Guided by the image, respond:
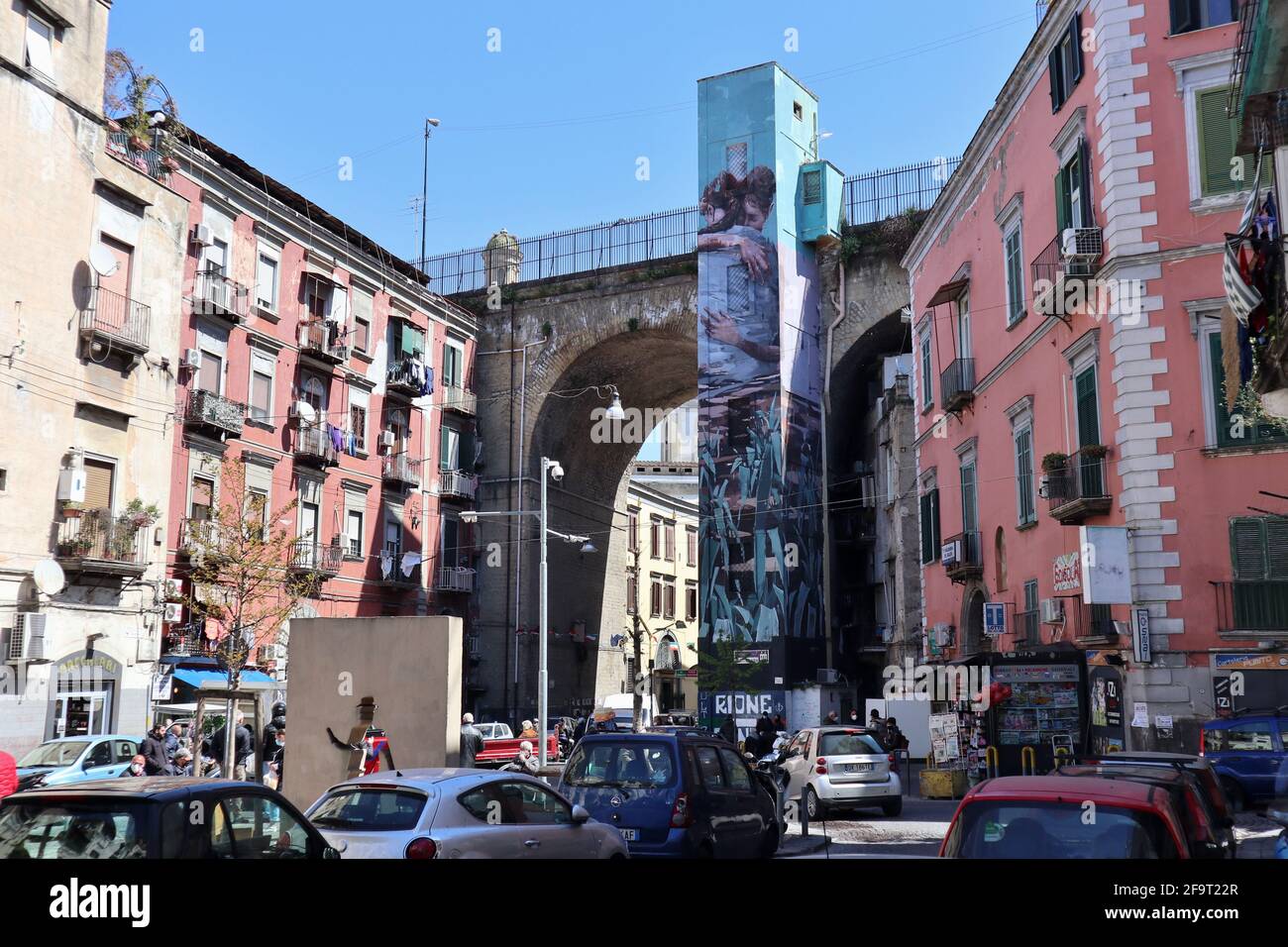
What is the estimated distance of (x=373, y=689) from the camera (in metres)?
15.8

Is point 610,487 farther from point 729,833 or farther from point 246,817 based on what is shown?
point 246,817

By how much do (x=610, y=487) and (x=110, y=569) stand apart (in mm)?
28908

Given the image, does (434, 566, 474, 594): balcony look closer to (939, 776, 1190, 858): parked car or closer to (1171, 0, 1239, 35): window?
(1171, 0, 1239, 35): window

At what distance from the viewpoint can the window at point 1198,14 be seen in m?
19.6

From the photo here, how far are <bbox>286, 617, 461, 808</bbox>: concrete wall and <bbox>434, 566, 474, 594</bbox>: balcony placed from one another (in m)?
27.0

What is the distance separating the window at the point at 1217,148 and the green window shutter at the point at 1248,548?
535 cm

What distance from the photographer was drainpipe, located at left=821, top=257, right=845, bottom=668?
4084 centimetres

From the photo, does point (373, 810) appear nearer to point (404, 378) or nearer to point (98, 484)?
point (98, 484)

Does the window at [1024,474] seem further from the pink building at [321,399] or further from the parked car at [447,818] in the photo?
the pink building at [321,399]

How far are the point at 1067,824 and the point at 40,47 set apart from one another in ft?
90.2

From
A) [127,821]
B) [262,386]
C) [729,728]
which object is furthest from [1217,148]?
[262,386]

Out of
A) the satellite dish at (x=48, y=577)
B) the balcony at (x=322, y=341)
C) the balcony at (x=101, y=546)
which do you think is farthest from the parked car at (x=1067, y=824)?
the balcony at (x=322, y=341)

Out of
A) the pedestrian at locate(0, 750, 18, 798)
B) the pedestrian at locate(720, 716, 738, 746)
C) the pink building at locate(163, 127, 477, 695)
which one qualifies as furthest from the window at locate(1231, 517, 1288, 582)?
the pink building at locate(163, 127, 477, 695)
